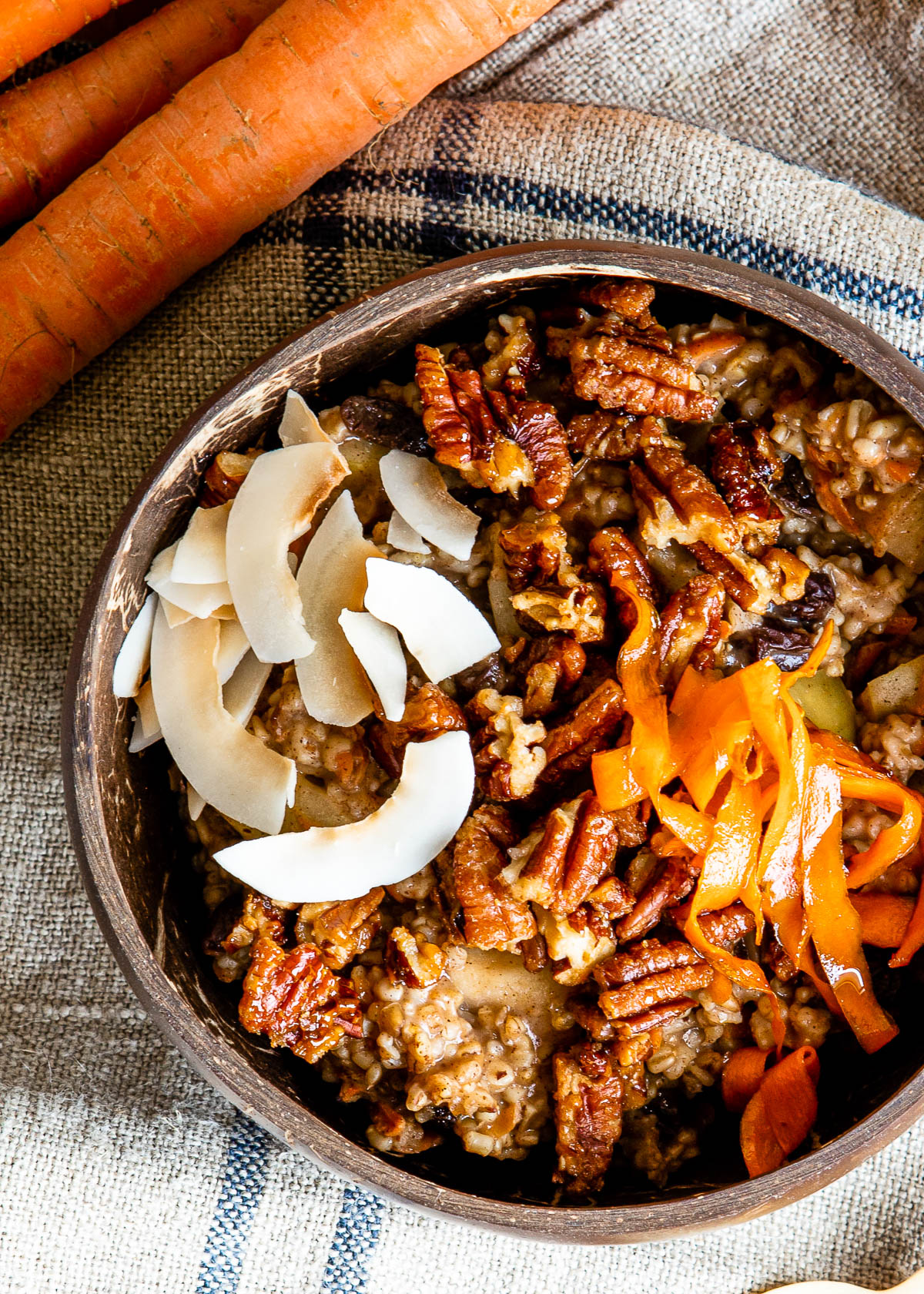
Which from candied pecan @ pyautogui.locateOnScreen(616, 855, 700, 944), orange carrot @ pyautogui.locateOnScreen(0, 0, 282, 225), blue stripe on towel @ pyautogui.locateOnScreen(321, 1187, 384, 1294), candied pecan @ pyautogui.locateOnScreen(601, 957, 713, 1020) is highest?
orange carrot @ pyautogui.locateOnScreen(0, 0, 282, 225)

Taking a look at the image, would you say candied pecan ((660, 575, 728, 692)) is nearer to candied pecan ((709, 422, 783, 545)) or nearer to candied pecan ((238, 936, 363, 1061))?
candied pecan ((709, 422, 783, 545))

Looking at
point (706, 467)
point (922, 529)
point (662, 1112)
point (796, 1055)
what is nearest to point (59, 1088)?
point (662, 1112)

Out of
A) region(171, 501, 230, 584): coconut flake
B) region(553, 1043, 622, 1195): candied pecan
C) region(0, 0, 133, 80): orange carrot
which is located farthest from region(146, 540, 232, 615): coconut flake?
region(0, 0, 133, 80): orange carrot

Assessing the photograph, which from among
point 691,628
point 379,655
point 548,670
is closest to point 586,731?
point 548,670

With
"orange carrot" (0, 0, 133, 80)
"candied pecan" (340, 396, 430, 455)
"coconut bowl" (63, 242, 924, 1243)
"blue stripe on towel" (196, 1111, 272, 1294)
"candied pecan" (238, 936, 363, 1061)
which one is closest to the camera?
"coconut bowl" (63, 242, 924, 1243)

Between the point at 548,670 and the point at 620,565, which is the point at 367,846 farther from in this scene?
the point at 620,565

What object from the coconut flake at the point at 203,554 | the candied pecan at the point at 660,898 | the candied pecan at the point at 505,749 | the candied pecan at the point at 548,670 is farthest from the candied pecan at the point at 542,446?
the candied pecan at the point at 660,898

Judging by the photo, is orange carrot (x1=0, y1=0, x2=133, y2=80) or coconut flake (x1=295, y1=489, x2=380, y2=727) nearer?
coconut flake (x1=295, y1=489, x2=380, y2=727)
